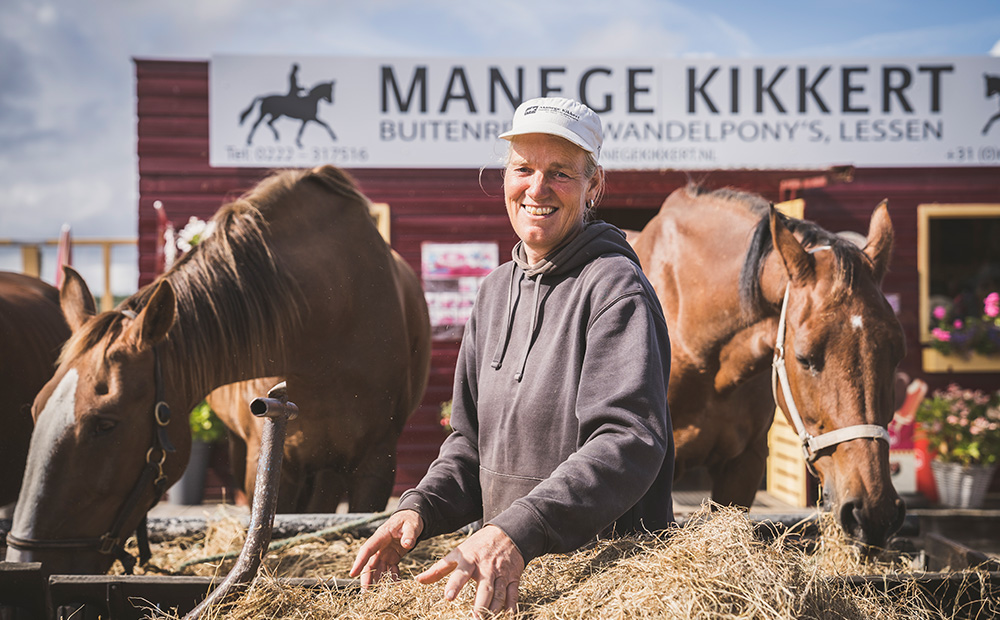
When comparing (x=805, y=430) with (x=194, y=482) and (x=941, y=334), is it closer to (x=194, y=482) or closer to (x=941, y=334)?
(x=941, y=334)

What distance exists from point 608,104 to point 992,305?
401 cm

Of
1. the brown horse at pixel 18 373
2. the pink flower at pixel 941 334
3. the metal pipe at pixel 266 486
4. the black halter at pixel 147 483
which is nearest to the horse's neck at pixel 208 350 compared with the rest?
the black halter at pixel 147 483

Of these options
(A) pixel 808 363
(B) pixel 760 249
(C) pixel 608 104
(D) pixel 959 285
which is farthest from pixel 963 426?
(A) pixel 808 363

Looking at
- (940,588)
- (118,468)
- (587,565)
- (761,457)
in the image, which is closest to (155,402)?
(118,468)

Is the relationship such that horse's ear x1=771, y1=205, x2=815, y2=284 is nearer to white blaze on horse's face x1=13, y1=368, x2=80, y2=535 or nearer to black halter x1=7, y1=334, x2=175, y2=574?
black halter x1=7, y1=334, x2=175, y2=574

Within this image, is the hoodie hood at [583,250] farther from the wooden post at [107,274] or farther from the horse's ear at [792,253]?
the wooden post at [107,274]

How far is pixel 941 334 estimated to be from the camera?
7027 millimetres

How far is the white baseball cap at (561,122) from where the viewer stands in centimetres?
153

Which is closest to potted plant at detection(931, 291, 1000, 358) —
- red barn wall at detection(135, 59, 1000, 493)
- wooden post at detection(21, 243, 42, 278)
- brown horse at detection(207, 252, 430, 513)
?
red barn wall at detection(135, 59, 1000, 493)

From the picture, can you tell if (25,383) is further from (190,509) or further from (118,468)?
(190,509)

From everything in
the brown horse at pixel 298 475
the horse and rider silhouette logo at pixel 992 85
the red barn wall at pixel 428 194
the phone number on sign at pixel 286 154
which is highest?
the horse and rider silhouette logo at pixel 992 85

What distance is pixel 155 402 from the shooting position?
7.86ft

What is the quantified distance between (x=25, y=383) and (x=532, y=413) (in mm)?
2990

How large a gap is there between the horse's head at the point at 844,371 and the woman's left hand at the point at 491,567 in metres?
1.68
